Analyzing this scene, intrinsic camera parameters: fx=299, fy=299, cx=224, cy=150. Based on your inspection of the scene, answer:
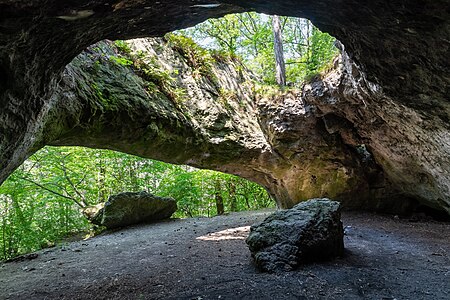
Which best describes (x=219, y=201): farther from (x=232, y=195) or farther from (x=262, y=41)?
(x=262, y=41)

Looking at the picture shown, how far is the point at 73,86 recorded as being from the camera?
5195mm

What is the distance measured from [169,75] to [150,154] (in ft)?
7.11

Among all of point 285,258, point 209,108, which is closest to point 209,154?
point 209,108

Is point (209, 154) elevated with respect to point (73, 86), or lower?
lower

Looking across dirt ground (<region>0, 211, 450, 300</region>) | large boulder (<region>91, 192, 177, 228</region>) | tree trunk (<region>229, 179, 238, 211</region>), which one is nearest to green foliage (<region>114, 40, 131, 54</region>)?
dirt ground (<region>0, 211, 450, 300</region>)

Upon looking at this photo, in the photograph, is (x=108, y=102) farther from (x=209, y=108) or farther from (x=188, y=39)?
(x=188, y=39)

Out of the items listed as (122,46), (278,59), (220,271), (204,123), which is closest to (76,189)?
(204,123)

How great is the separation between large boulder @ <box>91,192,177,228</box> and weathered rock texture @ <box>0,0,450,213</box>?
2581mm

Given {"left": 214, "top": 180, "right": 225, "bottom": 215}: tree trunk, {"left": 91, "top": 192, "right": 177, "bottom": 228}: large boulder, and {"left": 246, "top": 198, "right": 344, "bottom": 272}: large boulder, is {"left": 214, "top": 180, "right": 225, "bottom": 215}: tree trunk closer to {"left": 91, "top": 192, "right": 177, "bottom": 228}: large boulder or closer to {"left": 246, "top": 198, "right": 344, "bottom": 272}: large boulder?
{"left": 91, "top": 192, "right": 177, "bottom": 228}: large boulder

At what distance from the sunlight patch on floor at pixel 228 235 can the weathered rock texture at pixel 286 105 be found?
217cm

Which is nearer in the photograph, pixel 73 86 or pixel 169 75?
pixel 73 86

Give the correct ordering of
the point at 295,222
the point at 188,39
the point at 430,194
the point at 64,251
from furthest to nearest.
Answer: the point at 188,39 < the point at 430,194 < the point at 64,251 < the point at 295,222

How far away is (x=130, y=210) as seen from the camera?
9.80 metres

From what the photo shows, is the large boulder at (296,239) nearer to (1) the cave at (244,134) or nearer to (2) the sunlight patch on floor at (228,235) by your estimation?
(1) the cave at (244,134)
